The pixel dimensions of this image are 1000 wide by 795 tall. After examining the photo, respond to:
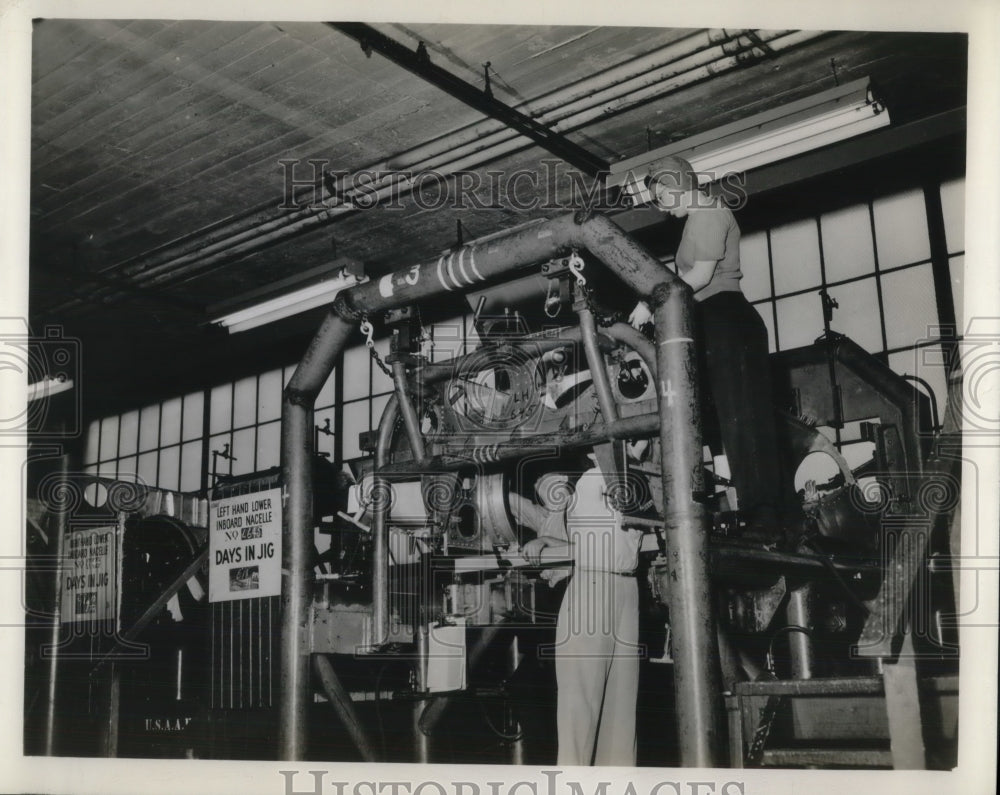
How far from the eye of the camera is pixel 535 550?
5.12 metres

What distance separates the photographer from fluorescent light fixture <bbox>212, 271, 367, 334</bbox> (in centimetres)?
785

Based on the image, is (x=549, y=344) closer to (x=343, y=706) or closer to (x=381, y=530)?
(x=381, y=530)

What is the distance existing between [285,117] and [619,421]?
148 inches

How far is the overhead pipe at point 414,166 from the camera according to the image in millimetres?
6578

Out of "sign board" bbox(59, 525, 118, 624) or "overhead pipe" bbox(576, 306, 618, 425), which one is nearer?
"overhead pipe" bbox(576, 306, 618, 425)

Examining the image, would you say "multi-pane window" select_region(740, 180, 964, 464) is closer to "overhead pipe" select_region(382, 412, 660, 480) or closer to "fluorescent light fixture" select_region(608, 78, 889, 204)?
"fluorescent light fixture" select_region(608, 78, 889, 204)

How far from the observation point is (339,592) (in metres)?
5.86

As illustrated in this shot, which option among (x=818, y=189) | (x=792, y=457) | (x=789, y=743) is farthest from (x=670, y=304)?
(x=818, y=189)

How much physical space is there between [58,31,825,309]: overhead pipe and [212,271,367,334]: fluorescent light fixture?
0.60 meters

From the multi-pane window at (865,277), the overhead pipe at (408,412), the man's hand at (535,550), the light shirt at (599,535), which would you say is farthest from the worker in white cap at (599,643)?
the multi-pane window at (865,277)

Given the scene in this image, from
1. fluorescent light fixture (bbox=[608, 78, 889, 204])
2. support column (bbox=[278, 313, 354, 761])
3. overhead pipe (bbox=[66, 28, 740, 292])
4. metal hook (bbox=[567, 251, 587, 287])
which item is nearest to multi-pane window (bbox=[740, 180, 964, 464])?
fluorescent light fixture (bbox=[608, 78, 889, 204])

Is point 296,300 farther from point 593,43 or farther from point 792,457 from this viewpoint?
point 792,457

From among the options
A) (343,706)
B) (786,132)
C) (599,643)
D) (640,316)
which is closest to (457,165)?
(786,132)

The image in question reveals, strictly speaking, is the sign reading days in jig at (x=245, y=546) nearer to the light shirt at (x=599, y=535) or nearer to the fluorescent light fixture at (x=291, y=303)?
the light shirt at (x=599, y=535)
